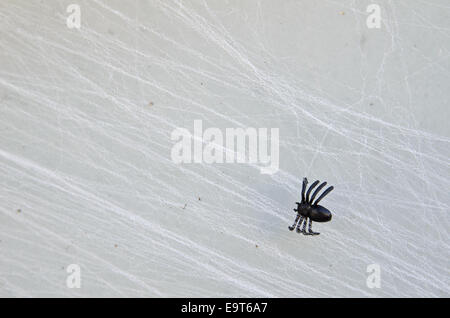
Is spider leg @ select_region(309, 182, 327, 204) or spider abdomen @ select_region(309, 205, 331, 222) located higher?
spider leg @ select_region(309, 182, 327, 204)

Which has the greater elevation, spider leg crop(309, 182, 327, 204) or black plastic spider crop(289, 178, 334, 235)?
spider leg crop(309, 182, 327, 204)

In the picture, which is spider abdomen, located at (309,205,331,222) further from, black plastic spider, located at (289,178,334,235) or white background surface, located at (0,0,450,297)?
white background surface, located at (0,0,450,297)

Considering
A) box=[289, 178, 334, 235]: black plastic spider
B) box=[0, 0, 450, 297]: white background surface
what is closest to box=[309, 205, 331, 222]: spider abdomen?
box=[289, 178, 334, 235]: black plastic spider

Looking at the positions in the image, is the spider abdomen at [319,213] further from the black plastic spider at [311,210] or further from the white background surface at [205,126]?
the white background surface at [205,126]

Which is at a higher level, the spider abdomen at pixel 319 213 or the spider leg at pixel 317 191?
the spider leg at pixel 317 191

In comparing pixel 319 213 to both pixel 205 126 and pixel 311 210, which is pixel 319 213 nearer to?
pixel 311 210

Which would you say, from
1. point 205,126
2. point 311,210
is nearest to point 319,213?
point 311,210

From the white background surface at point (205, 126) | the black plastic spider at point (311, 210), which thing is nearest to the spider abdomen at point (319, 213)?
the black plastic spider at point (311, 210)

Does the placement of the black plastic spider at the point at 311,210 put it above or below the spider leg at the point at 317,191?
below
